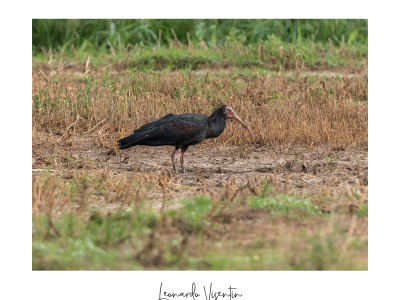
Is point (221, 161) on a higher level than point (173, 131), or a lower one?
lower

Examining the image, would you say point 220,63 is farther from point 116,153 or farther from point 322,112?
point 116,153

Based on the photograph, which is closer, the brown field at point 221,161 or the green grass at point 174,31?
the brown field at point 221,161

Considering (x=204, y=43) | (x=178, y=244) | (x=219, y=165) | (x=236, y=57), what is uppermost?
(x=204, y=43)

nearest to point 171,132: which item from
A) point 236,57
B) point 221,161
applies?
point 221,161

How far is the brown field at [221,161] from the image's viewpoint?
236 inches

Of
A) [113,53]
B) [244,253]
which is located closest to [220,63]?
[113,53]

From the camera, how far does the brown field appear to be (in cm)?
600

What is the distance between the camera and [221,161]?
34.5 ft

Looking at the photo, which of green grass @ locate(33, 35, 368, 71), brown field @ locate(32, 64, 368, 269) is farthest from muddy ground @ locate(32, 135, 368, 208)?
green grass @ locate(33, 35, 368, 71)

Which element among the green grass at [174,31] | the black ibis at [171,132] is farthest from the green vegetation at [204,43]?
the black ibis at [171,132]

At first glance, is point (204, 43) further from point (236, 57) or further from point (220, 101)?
point (220, 101)

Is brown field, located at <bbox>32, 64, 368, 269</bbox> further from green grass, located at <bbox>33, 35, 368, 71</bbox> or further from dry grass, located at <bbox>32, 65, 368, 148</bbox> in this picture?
green grass, located at <bbox>33, 35, 368, 71</bbox>

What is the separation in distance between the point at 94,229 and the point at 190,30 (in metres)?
13.3

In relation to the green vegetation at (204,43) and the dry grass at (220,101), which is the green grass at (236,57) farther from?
the dry grass at (220,101)
